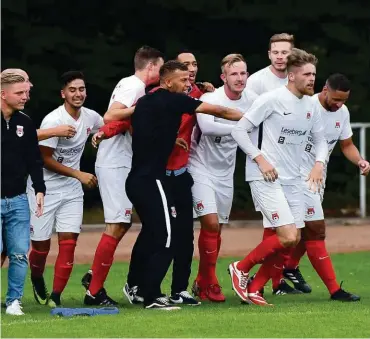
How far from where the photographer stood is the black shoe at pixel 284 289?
48.6ft

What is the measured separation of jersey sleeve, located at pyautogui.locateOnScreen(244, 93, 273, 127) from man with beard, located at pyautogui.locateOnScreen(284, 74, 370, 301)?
1.84 feet

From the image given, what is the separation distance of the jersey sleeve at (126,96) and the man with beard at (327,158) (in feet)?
5.21

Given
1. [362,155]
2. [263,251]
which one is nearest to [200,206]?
[263,251]

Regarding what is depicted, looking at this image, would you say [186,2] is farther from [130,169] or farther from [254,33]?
[130,169]

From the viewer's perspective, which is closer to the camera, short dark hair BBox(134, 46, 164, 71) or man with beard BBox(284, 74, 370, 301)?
short dark hair BBox(134, 46, 164, 71)

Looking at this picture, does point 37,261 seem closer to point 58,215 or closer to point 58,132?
point 58,215

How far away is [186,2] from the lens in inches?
936

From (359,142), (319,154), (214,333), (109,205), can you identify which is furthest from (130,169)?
(359,142)

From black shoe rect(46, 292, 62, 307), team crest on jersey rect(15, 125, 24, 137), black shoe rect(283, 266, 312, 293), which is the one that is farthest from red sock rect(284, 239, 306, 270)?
team crest on jersey rect(15, 125, 24, 137)

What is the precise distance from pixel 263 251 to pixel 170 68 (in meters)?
1.81

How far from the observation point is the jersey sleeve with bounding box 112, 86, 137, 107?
1370cm

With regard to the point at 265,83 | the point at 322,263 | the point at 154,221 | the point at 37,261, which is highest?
the point at 265,83

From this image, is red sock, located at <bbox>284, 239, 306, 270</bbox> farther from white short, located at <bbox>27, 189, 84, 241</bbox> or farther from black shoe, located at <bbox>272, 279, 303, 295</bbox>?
white short, located at <bbox>27, 189, 84, 241</bbox>

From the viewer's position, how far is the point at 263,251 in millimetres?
13711
